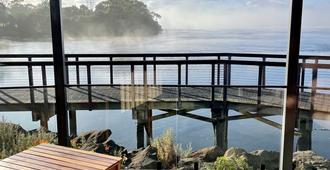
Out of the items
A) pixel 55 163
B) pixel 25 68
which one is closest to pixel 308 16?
pixel 55 163

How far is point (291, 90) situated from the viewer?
10.0ft

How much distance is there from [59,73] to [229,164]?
2005 millimetres

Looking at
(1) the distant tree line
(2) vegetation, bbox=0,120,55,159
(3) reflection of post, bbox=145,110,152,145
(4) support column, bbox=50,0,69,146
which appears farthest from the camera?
(3) reflection of post, bbox=145,110,152,145

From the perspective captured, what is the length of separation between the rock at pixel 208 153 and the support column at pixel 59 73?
4.80ft

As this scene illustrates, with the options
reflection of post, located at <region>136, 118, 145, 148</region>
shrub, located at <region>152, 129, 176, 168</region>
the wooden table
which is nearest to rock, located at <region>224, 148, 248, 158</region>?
shrub, located at <region>152, 129, 176, 168</region>

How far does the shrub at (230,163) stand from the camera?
11.3ft

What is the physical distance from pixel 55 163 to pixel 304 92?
2.46 m

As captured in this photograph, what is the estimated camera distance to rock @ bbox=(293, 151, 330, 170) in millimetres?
3445

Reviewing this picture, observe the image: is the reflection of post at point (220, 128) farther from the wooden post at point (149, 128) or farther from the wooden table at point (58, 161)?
the wooden table at point (58, 161)

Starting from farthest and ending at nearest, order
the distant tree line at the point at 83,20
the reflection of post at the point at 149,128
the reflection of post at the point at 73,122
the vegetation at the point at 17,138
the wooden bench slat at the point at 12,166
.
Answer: the reflection of post at the point at 149,128 → the vegetation at the point at 17,138 → the reflection of post at the point at 73,122 → the distant tree line at the point at 83,20 → the wooden bench slat at the point at 12,166

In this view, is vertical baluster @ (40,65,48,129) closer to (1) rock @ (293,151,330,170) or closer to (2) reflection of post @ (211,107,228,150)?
(2) reflection of post @ (211,107,228,150)

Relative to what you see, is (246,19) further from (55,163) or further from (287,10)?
(55,163)

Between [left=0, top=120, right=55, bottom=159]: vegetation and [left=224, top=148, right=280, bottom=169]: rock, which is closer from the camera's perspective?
[left=224, top=148, right=280, bottom=169]: rock

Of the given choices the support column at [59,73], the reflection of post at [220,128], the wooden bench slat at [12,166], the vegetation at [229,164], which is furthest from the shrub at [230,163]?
the wooden bench slat at [12,166]
